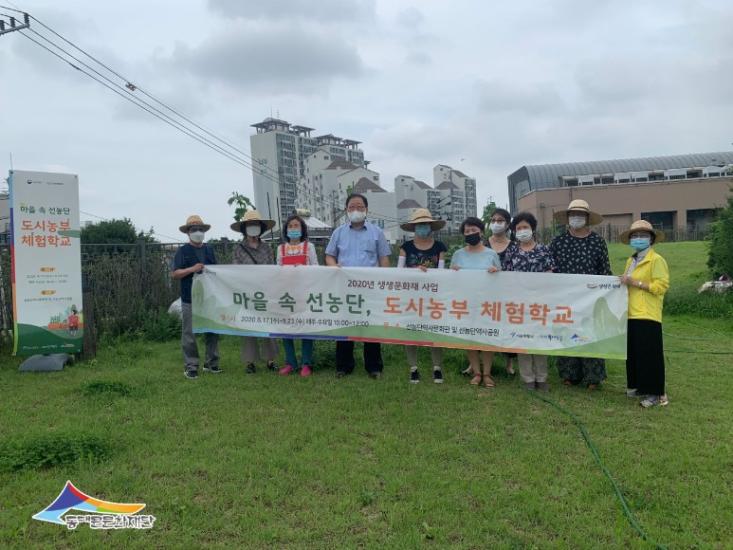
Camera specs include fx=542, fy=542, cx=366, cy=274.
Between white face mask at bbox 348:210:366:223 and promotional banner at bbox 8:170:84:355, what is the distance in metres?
3.55

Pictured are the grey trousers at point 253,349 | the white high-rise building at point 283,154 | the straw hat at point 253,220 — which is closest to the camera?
the straw hat at point 253,220

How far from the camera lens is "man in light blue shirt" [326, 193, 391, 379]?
19.3 ft

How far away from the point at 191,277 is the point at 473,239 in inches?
124

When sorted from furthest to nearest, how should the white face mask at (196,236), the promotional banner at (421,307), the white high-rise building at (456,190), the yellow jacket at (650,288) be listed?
the white high-rise building at (456,190)
the white face mask at (196,236)
the promotional banner at (421,307)
the yellow jacket at (650,288)

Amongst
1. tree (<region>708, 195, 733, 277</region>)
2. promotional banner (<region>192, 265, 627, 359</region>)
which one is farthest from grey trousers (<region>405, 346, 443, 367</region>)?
tree (<region>708, 195, 733, 277</region>)

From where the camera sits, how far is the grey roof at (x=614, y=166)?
6053 cm

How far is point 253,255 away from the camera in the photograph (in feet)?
20.9

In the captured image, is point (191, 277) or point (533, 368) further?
point (191, 277)

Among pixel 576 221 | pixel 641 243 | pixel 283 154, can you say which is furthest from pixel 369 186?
pixel 641 243

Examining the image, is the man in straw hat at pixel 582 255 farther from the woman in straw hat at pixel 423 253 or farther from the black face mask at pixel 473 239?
the woman in straw hat at pixel 423 253

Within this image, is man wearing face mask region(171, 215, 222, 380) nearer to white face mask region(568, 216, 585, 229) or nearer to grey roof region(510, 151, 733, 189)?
white face mask region(568, 216, 585, 229)

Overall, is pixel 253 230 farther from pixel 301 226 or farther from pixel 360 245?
pixel 360 245

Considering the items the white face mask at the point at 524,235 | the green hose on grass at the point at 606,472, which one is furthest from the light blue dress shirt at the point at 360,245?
the green hose on grass at the point at 606,472

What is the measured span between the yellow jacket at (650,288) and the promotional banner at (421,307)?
0.11 m
